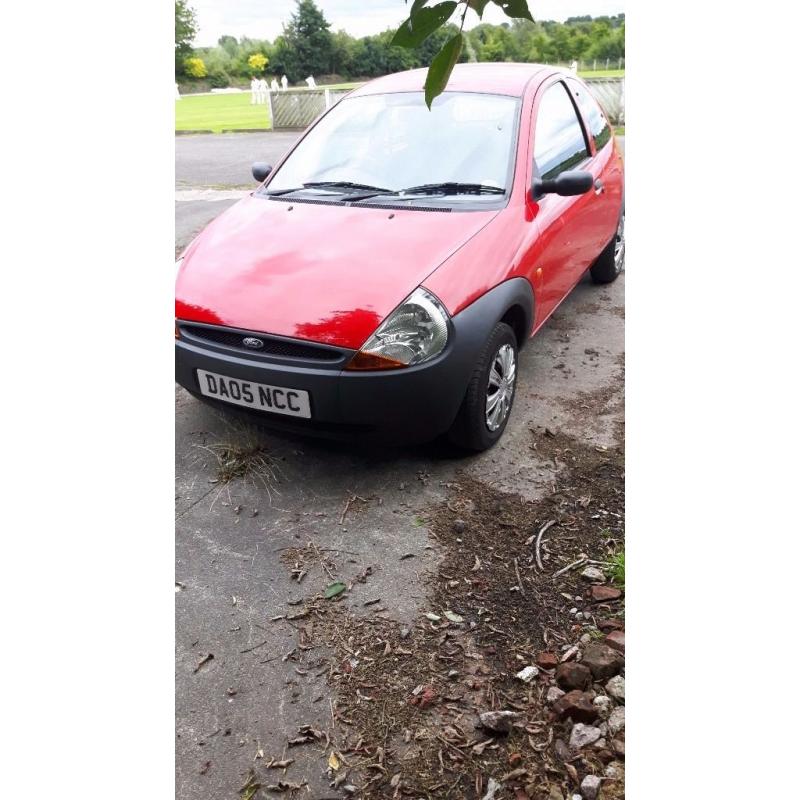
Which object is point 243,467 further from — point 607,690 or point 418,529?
point 607,690

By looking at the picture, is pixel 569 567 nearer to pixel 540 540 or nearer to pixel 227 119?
pixel 540 540

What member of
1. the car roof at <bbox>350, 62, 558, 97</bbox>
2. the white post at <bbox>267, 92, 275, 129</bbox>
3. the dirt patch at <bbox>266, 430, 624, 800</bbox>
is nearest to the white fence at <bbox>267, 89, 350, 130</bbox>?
the white post at <bbox>267, 92, 275, 129</bbox>

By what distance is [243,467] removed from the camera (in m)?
3.43

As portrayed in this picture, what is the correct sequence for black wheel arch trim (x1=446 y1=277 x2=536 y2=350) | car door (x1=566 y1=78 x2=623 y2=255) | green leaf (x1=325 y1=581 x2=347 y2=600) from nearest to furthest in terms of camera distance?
green leaf (x1=325 y1=581 x2=347 y2=600) < black wheel arch trim (x1=446 y1=277 x2=536 y2=350) < car door (x1=566 y1=78 x2=623 y2=255)

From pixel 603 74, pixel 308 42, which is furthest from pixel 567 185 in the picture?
pixel 308 42

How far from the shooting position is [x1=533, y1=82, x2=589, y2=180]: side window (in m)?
3.98

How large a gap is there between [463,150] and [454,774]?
3004 mm

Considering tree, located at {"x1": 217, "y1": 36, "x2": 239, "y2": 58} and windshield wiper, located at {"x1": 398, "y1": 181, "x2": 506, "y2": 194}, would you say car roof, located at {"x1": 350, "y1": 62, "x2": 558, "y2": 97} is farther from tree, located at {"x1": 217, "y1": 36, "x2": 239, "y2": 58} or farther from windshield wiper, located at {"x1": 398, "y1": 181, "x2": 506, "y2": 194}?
tree, located at {"x1": 217, "y1": 36, "x2": 239, "y2": 58}

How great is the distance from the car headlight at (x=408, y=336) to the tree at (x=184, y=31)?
57.9m

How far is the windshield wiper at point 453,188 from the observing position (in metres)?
3.63

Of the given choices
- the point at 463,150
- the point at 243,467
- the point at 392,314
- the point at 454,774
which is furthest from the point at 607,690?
the point at 463,150

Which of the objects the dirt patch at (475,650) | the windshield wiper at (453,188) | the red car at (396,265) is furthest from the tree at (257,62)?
the dirt patch at (475,650)

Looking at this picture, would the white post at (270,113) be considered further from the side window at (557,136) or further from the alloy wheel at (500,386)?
→ the alloy wheel at (500,386)

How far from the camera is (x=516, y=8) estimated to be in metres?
1.09
